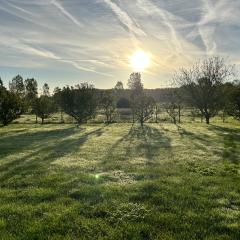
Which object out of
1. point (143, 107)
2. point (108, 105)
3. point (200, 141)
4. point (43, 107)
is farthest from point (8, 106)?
point (200, 141)

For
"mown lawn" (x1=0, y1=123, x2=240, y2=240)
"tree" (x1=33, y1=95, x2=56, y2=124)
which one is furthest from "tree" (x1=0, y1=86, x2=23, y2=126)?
"mown lawn" (x1=0, y1=123, x2=240, y2=240)

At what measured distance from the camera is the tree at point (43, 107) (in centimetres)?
10656

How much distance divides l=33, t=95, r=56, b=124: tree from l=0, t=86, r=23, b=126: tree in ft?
78.8

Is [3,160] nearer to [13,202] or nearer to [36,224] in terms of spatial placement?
[13,202]

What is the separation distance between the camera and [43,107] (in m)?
107

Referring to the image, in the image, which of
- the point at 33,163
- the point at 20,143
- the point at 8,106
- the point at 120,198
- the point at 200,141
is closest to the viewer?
the point at 120,198

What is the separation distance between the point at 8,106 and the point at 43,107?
28.9 meters

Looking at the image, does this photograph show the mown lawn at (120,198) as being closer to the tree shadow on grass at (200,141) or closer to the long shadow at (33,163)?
the long shadow at (33,163)

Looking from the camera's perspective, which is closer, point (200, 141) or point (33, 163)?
point (33, 163)

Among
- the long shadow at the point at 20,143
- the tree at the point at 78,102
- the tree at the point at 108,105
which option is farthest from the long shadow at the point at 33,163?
the tree at the point at 108,105

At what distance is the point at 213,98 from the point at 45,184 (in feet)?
241

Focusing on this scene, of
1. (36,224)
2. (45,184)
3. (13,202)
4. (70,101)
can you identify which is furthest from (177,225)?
(70,101)

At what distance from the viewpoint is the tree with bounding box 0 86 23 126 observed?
255ft

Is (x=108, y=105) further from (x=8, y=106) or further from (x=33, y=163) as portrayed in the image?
(x=33, y=163)
